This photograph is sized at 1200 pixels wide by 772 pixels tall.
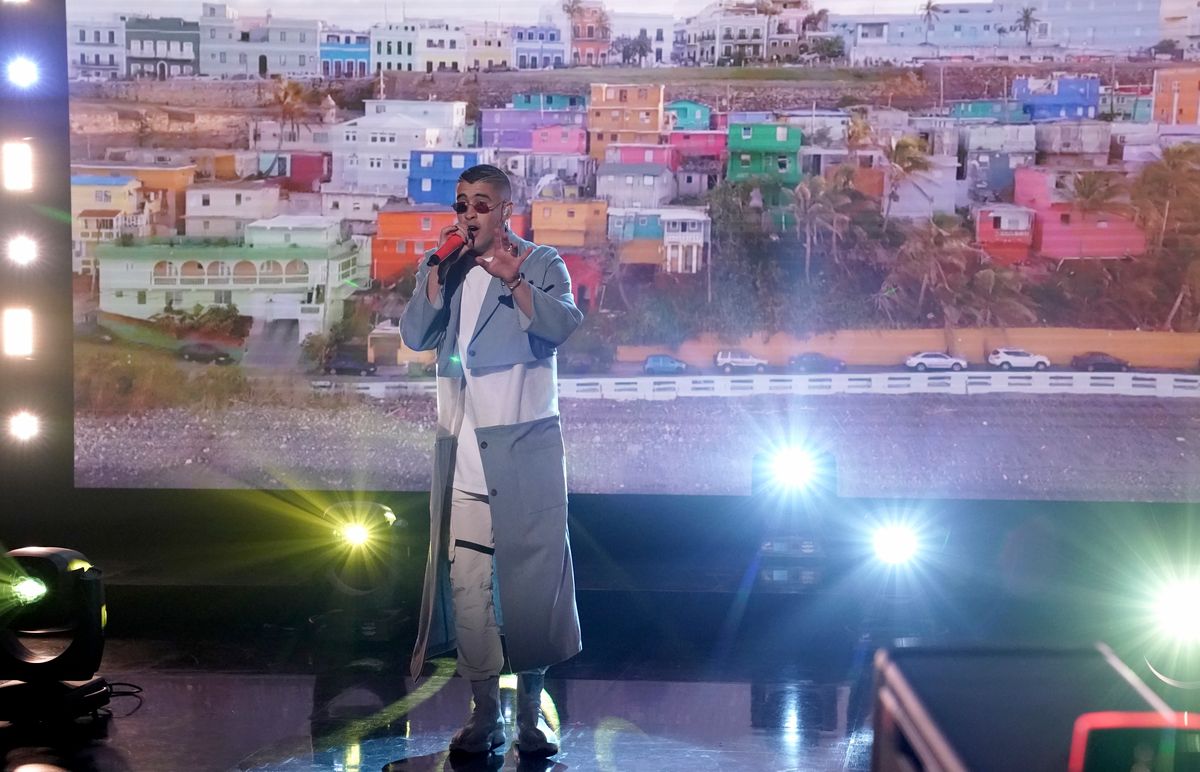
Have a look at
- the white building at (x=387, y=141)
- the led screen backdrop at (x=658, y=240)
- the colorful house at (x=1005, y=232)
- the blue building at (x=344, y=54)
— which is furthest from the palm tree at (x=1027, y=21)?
the blue building at (x=344, y=54)

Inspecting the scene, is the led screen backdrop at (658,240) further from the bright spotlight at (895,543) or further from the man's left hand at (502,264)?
the man's left hand at (502,264)

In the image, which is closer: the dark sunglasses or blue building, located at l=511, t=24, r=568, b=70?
the dark sunglasses

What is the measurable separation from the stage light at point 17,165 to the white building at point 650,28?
→ 7.33 feet

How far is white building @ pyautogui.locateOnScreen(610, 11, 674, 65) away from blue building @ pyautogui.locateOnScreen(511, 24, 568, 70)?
0.70ft

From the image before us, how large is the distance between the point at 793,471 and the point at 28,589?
100 inches

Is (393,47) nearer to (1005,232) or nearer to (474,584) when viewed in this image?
(1005,232)

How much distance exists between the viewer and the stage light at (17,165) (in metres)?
5.01

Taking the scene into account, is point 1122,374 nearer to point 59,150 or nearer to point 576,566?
point 576,566

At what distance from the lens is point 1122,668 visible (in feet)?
4.26

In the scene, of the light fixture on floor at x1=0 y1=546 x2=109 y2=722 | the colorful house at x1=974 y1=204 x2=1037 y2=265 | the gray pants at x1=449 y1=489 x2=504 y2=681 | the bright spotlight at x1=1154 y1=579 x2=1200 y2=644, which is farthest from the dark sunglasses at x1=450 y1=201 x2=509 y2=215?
the colorful house at x1=974 y1=204 x2=1037 y2=265

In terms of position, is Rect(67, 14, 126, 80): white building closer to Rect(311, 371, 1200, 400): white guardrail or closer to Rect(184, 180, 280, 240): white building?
Rect(184, 180, 280, 240): white building

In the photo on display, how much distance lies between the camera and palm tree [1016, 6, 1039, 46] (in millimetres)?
5023

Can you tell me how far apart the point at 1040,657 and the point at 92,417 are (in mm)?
4454

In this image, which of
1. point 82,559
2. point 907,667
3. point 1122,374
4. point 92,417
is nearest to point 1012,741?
point 907,667
